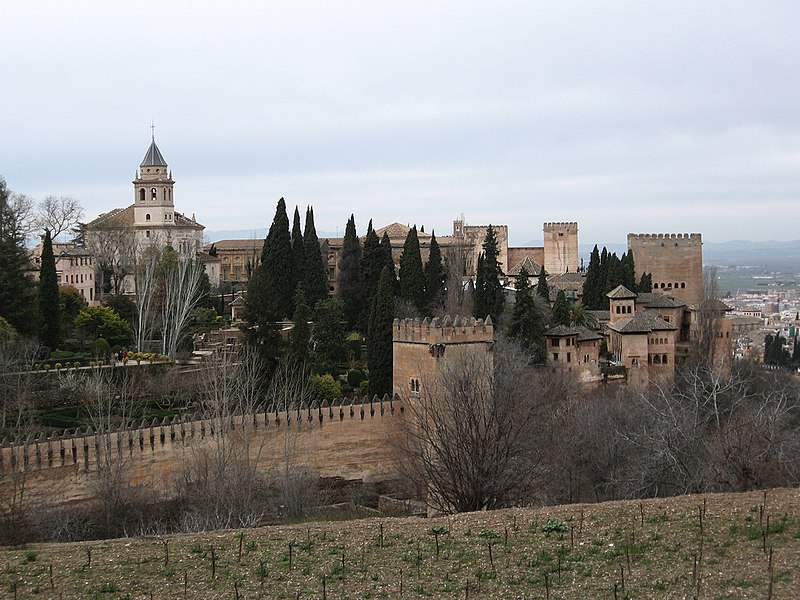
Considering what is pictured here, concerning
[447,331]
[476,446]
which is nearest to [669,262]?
[447,331]

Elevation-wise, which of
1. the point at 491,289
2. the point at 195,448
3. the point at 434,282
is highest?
the point at 434,282

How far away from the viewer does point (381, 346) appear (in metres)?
31.1

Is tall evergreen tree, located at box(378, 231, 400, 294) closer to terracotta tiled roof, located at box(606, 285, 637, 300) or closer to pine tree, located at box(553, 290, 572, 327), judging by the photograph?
pine tree, located at box(553, 290, 572, 327)

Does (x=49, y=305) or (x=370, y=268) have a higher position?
(x=370, y=268)

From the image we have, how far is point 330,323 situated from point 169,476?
36.1ft

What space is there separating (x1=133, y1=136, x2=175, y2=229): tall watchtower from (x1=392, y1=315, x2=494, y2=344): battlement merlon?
32.2 meters

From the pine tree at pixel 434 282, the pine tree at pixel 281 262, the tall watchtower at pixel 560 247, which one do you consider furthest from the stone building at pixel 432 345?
the tall watchtower at pixel 560 247

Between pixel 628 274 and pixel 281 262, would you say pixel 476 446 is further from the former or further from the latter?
pixel 628 274

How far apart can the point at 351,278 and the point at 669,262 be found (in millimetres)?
18030

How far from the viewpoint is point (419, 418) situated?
22.2m

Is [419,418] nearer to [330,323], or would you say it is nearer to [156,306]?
[330,323]

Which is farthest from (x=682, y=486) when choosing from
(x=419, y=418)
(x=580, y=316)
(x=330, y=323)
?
(x=580, y=316)

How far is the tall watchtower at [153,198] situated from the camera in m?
57.2

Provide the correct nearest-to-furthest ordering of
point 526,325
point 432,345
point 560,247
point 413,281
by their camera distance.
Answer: point 432,345, point 526,325, point 413,281, point 560,247
